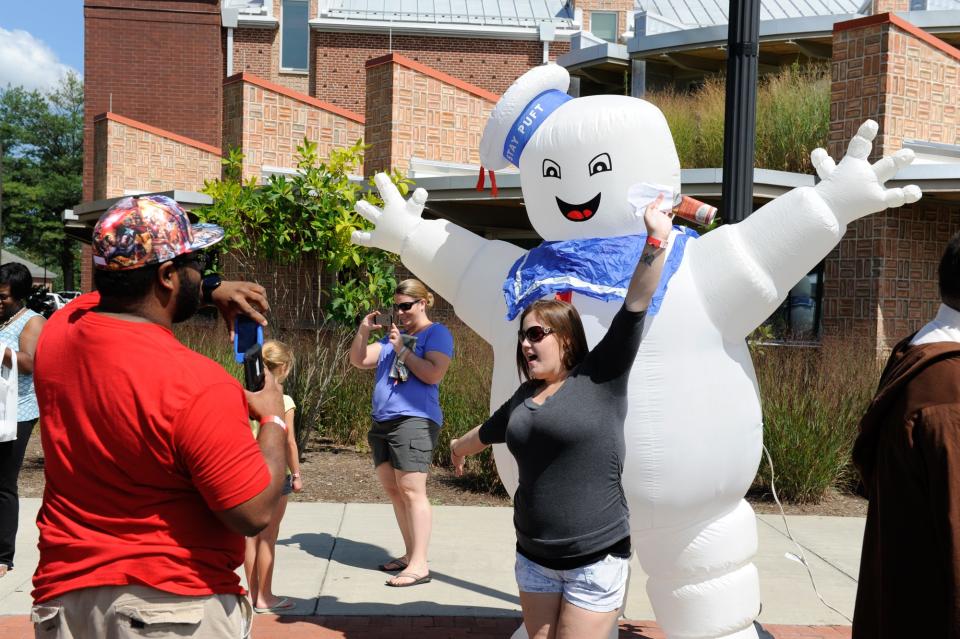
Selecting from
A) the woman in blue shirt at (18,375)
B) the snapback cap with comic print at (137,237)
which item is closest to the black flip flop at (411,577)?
the woman in blue shirt at (18,375)

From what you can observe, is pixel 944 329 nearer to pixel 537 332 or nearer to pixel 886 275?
pixel 537 332

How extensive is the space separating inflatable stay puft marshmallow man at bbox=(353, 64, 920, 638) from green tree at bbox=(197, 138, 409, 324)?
455cm

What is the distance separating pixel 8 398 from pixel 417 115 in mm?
8371

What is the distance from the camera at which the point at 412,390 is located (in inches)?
215

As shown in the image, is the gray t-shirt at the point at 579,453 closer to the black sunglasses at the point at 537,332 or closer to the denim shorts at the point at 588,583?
the denim shorts at the point at 588,583

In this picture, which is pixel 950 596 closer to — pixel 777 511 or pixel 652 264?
pixel 652 264

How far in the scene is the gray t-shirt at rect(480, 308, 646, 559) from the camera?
3043 mm

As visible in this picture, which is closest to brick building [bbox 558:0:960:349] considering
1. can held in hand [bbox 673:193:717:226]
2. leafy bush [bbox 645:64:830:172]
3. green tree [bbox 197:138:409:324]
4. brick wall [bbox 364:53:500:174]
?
leafy bush [bbox 645:64:830:172]

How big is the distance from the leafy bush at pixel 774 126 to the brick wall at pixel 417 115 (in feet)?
8.69

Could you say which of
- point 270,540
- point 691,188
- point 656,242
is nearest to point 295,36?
point 691,188

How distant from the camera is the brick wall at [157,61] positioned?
84.5ft

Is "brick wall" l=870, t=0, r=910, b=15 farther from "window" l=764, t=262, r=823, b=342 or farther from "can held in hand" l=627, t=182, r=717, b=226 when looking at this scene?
"can held in hand" l=627, t=182, r=717, b=226

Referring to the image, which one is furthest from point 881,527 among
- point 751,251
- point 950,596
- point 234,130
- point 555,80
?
point 234,130

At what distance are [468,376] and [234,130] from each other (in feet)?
21.3
